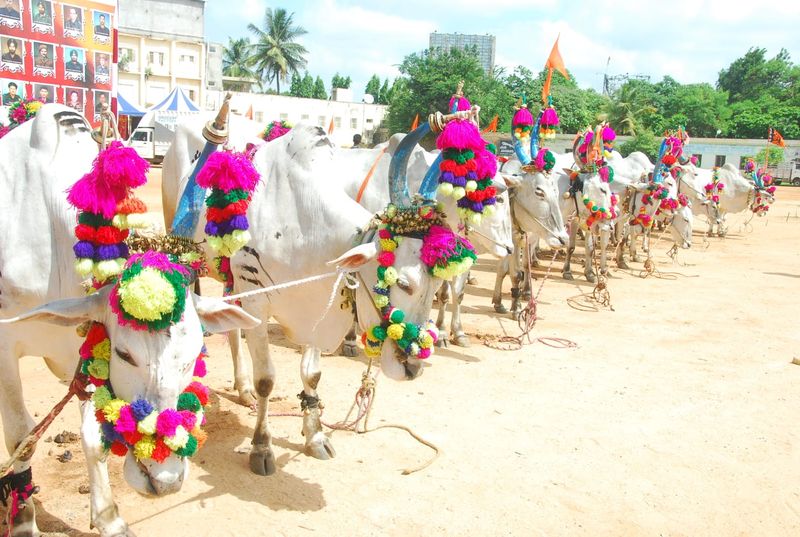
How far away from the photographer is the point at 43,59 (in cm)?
730

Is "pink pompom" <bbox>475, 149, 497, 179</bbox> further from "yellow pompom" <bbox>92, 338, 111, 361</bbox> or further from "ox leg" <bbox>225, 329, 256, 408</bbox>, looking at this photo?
"ox leg" <bbox>225, 329, 256, 408</bbox>

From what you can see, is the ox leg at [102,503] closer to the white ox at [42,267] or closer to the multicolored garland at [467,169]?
the white ox at [42,267]

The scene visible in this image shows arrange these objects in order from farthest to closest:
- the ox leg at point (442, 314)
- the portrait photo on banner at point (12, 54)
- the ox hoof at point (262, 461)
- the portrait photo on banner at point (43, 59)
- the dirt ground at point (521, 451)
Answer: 1. the ox leg at point (442, 314)
2. the portrait photo on banner at point (43, 59)
3. the portrait photo on banner at point (12, 54)
4. the ox hoof at point (262, 461)
5. the dirt ground at point (521, 451)

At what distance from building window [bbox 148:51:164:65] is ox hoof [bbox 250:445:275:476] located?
39890mm

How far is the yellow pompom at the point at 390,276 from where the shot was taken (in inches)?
157

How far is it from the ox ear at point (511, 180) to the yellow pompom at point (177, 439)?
6897 millimetres

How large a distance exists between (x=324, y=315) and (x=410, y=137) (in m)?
1.41

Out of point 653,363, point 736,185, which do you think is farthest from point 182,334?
point 736,185

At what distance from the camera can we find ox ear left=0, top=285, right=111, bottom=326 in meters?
2.93

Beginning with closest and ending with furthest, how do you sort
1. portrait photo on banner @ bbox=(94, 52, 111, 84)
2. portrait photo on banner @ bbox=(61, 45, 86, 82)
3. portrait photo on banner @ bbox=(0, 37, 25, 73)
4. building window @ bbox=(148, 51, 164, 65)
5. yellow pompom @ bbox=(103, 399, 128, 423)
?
yellow pompom @ bbox=(103, 399, 128, 423), portrait photo on banner @ bbox=(0, 37, 25, 73), portrait photo on banner @ bbox=(61, 45, 86, 82), portrait photo on banner @ bbox=(94, 52, 111, 84), building window @ bbox=(148, 51, 164, 65)

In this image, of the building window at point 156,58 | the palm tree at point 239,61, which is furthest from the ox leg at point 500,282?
the palm tree at point 239,61

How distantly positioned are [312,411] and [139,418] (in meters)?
2.38

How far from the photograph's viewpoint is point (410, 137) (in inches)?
177

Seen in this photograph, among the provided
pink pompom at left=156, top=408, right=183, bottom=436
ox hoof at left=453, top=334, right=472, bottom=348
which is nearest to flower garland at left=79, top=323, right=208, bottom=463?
pink pompom at left=156, top=408, right=183, bottom=436
